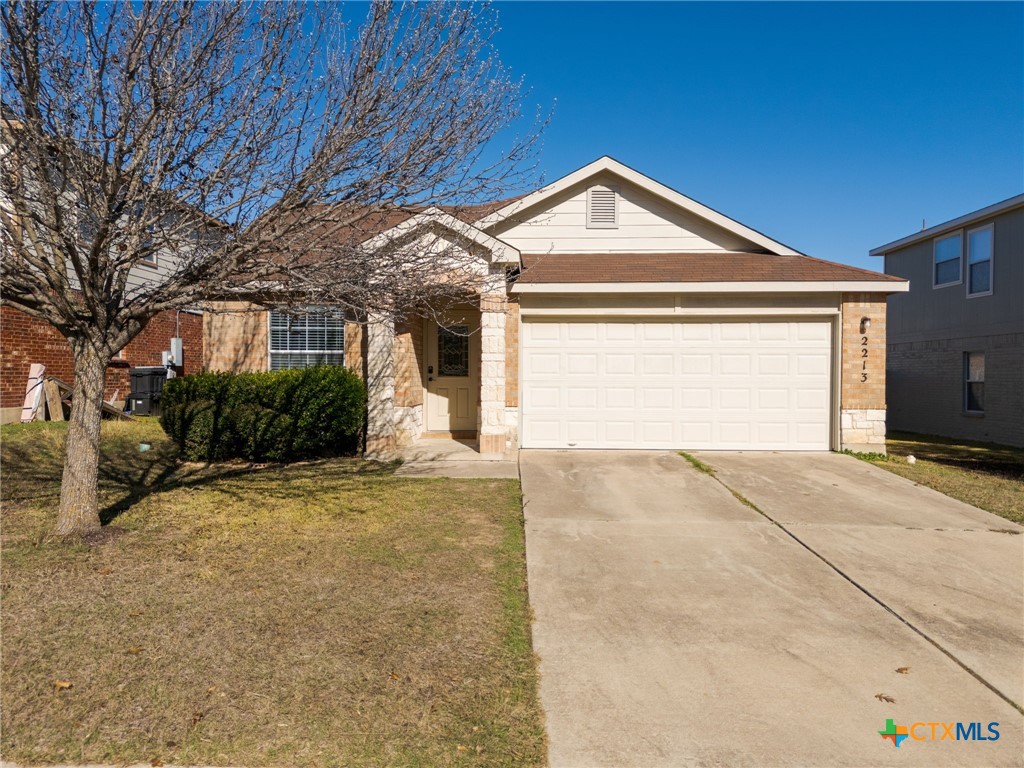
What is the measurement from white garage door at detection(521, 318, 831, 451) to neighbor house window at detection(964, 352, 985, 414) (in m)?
6.66

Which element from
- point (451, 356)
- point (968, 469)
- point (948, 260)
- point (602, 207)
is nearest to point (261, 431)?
point (451, 356)

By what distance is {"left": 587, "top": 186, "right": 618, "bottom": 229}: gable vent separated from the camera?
12.2 meters

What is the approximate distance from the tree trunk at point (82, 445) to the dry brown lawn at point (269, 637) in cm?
33

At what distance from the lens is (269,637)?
150 inches

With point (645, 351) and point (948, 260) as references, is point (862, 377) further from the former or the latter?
point (948, 260)

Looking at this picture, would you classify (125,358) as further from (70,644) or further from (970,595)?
(970,595)

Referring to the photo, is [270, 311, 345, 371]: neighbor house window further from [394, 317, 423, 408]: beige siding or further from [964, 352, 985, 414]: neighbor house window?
[964, 352, 985, 414]: neighbor house window

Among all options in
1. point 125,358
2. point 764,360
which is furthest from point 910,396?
point 125,358

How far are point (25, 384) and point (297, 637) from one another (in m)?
12.2

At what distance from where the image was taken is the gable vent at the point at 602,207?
39.9 ft

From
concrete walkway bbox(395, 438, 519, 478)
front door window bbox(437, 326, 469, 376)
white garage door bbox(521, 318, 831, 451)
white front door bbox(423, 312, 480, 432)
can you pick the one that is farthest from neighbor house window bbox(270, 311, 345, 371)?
white garage door bbox(521, 318, 831, 451)

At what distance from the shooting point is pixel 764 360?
36.0ft

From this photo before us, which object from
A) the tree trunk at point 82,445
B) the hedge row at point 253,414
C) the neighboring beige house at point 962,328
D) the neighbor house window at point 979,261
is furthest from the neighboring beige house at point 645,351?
the neighbor house window at point 979,261

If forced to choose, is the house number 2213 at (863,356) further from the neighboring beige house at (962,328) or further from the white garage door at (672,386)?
the neighboring beige house at (962,328)
